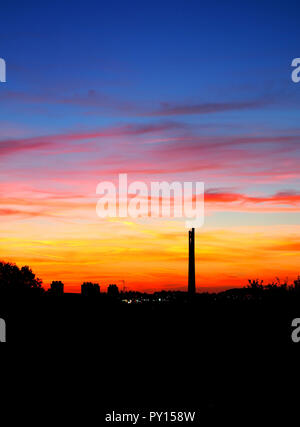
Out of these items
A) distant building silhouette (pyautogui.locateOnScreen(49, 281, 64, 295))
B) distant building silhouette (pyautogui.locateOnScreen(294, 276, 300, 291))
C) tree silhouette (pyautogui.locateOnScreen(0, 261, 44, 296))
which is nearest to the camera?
distant building silhouette (pyautogui.locateOnScreen(294, 276, 300, 291))

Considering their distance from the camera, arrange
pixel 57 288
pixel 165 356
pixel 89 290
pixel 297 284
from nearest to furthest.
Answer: pixel 165 356, pixel 297 284, pixel 89 290, pixel 57 288

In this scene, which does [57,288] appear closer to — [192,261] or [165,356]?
[192,261]

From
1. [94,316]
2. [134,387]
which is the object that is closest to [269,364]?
[134,387]

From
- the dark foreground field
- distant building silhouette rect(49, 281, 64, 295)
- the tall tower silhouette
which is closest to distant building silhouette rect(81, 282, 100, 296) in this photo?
distant building silhouette rect(49, 281, 64, 295)

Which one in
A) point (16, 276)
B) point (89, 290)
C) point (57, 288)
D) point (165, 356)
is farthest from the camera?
point (16, 276)

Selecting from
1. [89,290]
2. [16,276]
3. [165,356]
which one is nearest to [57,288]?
[89,290]

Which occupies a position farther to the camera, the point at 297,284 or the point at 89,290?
the point at 89,290

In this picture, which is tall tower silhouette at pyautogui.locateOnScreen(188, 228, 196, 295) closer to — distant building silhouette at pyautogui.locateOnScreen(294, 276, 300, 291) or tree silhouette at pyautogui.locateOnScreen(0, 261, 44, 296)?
distant building silhouette at pyautogui.locateOnScreen(294, 276, 300, 291)

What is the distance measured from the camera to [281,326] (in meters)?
28.5

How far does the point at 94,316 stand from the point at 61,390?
17265 millimetres

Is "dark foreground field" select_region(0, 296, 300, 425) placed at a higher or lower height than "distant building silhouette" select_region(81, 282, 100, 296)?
lower

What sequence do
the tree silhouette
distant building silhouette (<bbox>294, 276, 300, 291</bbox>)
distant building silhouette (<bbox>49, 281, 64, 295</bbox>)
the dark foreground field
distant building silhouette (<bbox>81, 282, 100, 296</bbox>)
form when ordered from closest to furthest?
the dark foreground field < distant building silhouette (<bbox>294, 276, 300, 291</bbox>) < distant building silhouette (<bbox>81, 282, 100, 296</bbox>) < distant building silhouette (<bbox>49, 281, 64, 295</bbox>) < the tree silhouette

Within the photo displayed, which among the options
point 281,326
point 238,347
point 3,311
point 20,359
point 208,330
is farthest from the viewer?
point 3,311
